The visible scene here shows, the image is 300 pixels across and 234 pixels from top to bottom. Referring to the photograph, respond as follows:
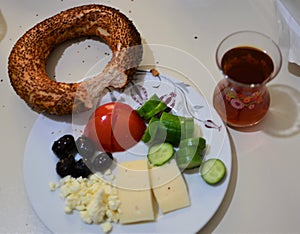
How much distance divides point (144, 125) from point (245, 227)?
1.22 ft

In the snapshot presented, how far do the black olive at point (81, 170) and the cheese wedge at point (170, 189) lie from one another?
17 cm

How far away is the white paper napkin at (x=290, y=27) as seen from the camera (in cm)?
133

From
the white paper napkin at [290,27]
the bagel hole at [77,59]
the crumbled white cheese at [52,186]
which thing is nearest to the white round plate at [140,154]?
the crumbled white cheese at [52,186]

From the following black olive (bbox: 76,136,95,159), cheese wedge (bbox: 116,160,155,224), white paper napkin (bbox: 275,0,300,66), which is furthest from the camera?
white paper napkin (bbox: 275,0,300,66)

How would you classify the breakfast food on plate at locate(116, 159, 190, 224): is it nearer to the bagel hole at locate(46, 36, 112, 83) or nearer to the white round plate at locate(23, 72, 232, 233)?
the white round plate at locate(23, 72, 232, 233)

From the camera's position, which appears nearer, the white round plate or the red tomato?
the white round plate

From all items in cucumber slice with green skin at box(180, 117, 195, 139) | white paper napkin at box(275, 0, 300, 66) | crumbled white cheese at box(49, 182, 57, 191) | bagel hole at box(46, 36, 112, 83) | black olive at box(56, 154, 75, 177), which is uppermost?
bagel hole at box(46, 36, 112, 83)

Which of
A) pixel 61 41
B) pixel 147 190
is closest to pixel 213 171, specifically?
pixel 147 190

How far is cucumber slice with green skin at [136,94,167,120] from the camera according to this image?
124 cm

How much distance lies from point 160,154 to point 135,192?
0.41ft

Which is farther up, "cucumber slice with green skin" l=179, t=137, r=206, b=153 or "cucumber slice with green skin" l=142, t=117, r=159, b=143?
"cucumber slice with green skin" l=142, t=117, r=159, b=143

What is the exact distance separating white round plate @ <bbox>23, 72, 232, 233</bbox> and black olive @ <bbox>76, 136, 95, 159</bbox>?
0.06 metres

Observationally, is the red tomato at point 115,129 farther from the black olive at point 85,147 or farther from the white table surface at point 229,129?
the white table surface at point 229,129

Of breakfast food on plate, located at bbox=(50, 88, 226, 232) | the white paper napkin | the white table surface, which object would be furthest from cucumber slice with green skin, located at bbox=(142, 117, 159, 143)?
the white paper napkin
